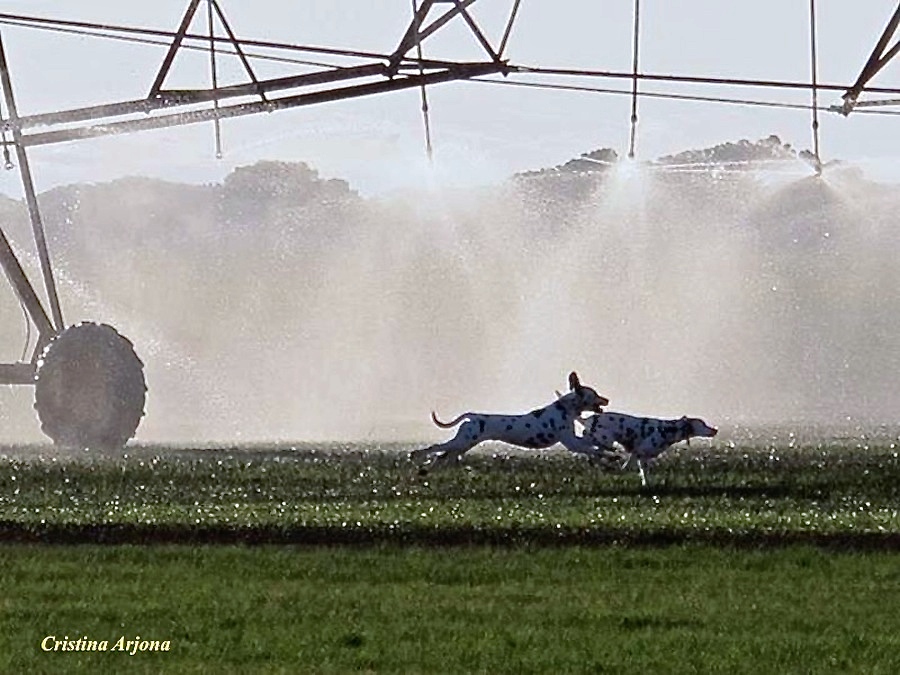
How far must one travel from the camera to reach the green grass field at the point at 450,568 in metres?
17.4

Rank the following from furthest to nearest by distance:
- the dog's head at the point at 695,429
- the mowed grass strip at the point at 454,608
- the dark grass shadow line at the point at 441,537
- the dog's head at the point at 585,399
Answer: the dog's head at the point at 585,399 → the dog's head at the point at 695,429 → the dark grass shadow line at the point at 441,537 → the mowed grass strip at the point at 454,608

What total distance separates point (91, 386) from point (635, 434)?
8.36 meters

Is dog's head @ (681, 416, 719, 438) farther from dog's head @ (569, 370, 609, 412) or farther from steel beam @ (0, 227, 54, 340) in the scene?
steel beam @ (0, 227, 54, 340)

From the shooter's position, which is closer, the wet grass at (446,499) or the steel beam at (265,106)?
the wet grass at (446,499)

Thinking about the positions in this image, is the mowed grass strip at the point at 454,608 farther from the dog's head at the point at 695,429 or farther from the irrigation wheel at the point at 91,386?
the irrigation wheel at the point at 91,386

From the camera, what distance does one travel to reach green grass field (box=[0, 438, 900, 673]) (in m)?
17.4

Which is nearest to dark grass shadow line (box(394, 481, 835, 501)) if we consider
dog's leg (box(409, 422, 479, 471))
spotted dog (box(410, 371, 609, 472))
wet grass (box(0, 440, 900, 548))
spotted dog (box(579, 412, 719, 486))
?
wet grass (box(0, 440, 900, 548))

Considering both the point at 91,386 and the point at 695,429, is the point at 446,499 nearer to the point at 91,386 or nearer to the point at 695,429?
the point at 695,429

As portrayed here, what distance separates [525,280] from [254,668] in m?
70.2

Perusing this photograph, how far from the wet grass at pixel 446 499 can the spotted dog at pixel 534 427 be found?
33 centimetres

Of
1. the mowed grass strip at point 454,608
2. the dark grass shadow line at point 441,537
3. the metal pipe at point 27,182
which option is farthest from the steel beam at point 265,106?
the mowed grass strip at point 454,608

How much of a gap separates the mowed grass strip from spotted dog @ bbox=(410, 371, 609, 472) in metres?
11.5

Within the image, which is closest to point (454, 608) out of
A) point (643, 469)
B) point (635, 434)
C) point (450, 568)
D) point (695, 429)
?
point (450, 568)

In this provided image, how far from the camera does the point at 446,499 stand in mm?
28484
